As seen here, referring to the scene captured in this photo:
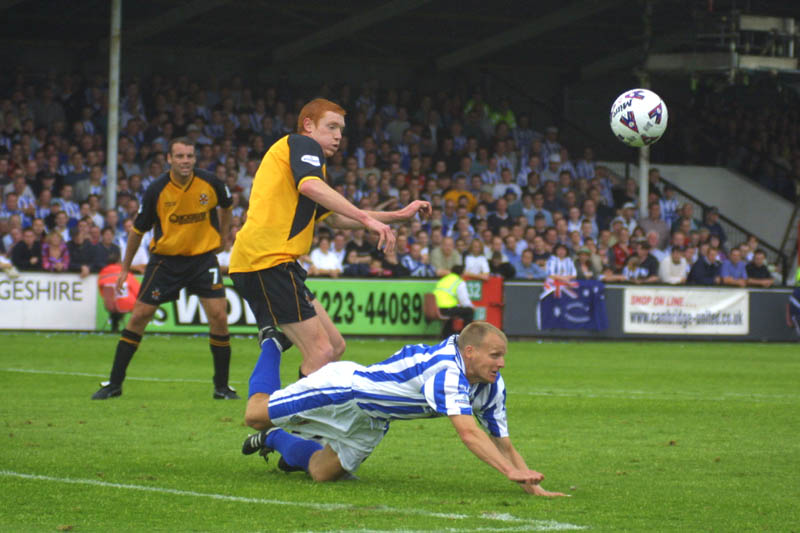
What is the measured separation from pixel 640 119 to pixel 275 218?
4.44m

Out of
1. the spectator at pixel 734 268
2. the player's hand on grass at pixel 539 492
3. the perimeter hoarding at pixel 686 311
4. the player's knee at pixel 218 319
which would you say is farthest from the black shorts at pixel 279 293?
the spectator at pixel 734 268

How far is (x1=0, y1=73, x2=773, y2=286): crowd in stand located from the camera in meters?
21.7

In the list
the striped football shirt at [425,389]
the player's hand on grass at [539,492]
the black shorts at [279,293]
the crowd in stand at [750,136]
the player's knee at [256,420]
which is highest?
the crowd in stand at [750,136]

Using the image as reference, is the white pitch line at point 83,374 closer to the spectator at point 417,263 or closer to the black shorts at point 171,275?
the black shorts at point 171,275

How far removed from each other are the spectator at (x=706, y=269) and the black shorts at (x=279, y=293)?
16.9 metres

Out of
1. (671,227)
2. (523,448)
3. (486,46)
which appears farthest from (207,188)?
(486,46)

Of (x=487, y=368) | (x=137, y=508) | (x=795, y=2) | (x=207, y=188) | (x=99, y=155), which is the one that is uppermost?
(x=795, y=2)

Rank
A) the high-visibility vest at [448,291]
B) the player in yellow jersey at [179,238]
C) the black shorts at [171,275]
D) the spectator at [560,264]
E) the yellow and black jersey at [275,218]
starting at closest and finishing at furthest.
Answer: the yellow and black jersey at [275,218], the player in yellow jersey at [179,238], the black shorts at [171,275], the high-visibility vest at [448,291], the spectator at [560,264]

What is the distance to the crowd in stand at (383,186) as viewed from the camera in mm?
21688

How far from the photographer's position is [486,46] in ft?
104

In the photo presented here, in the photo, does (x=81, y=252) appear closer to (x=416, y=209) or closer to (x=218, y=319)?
(x=218, y=319)

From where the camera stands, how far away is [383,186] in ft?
80.9

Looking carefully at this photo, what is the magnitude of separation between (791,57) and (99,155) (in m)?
13.8

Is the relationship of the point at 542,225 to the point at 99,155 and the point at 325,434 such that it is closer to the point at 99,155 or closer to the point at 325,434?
the point at 99,155
